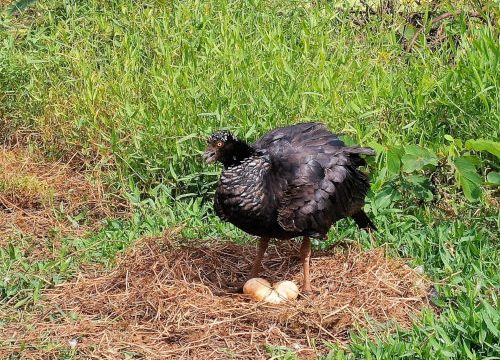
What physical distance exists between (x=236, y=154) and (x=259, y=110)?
4.48ft

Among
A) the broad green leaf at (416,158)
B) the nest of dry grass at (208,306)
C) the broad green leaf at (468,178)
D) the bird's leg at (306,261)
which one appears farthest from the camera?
the broad green leaf at (416,158)

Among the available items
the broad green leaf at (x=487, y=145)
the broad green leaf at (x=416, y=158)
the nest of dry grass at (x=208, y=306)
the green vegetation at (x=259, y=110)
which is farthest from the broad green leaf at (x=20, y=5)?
the broad green leaf at (x=487, y=145)

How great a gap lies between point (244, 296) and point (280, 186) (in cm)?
67

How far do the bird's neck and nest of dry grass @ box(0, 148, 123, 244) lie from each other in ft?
5.06

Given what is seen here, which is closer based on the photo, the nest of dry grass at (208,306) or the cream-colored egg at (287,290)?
the nest of dry grass at (208,306)

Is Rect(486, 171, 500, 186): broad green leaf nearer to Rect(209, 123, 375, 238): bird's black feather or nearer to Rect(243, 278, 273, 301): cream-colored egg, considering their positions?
Rect(209, 123, 375, 238): bird's black feather

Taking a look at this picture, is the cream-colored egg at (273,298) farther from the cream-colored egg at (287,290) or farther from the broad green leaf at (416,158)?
the broad green leaf at (416,158)

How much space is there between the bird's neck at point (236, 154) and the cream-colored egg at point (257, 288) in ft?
2.27

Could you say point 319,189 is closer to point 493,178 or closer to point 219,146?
point 219,146

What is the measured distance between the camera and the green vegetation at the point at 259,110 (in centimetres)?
546

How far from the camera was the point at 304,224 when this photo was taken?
4.84m

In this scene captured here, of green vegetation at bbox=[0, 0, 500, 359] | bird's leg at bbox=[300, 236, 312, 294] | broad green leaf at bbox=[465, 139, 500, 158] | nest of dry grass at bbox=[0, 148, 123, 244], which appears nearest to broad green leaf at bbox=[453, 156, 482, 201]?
green vegetation at bbox=[0, 0, 500, 359]

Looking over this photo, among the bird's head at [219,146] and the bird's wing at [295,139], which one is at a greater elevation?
the bird's head at [219,146]

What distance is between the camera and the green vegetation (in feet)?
17.9
